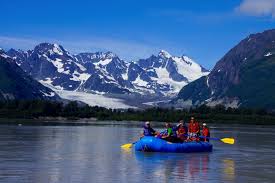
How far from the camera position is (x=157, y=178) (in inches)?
1315

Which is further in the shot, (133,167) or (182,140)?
(182,140)

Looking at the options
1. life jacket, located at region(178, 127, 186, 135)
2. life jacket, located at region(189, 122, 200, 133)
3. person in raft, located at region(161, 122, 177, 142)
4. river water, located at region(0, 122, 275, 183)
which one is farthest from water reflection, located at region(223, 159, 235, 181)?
life jacket, located at region(189, 122, 200, 133)

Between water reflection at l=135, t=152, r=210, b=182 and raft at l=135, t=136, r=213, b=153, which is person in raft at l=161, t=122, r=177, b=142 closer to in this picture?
raft at l=135, t=136, r=213, b=153

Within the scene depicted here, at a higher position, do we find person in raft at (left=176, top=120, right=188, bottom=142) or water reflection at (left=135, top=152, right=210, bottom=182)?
person in raft at (left=176, top=120, right=188, bottom=142)

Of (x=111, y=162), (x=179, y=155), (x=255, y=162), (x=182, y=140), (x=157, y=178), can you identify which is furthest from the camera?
(x=182, y=140)

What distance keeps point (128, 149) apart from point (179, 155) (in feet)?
A: 20.5

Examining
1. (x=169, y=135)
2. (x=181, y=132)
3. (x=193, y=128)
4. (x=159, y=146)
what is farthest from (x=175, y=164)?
(x=193, y=128)

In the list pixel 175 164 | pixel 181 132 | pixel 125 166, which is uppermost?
pixel 181 132

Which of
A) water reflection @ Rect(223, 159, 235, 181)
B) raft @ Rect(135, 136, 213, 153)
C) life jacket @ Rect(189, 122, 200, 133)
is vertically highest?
life jacket @ Rect(189, 122, 200, 133)

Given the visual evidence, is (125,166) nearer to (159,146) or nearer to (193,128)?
(159,146)

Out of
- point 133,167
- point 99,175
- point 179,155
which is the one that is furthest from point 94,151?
point 99,175

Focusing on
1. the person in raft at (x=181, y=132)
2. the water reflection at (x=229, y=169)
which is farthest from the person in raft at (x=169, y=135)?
the water reflection at (x=229, y=169)

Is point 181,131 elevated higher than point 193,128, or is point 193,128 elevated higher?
point 193,128

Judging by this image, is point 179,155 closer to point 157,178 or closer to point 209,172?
point 209,172
